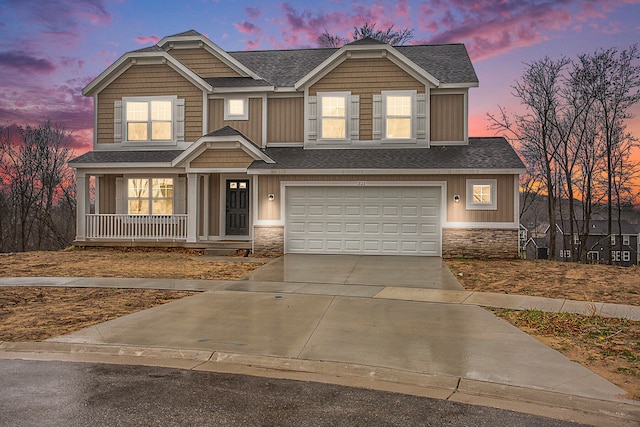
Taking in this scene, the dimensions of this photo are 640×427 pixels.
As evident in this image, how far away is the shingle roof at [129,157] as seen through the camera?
65.6 feet

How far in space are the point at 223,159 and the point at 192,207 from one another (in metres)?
2.24

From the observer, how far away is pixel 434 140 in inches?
789

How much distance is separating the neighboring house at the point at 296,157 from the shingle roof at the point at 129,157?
119 mm

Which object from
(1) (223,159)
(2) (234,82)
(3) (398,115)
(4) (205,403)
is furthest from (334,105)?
(4) (205,403)

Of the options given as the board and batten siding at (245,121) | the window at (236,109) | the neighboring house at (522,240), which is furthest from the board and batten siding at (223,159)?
the neighboring house at (522,240)

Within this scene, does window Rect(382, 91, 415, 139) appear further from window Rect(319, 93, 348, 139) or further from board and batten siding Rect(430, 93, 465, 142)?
window Rect(319, 93, 348, 139)

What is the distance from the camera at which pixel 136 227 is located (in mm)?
20250

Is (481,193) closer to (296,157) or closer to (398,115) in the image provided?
(398,115)

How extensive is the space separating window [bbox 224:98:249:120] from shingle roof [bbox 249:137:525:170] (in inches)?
78.6

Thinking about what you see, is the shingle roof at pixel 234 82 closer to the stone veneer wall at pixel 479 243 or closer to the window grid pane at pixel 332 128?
the window grid pane at pixel 332 128

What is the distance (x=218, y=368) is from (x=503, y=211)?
544 inches

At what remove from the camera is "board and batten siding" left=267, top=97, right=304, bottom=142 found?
20.7m

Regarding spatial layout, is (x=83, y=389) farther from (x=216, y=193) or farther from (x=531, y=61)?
(x=531, y=61)

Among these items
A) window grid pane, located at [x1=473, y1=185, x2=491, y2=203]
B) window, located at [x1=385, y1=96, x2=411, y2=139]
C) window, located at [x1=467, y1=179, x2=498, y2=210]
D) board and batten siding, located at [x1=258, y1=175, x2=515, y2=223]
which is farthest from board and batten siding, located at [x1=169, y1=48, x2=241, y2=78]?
window grid pane, located at [x1=473, y1=185, x2=491, y2=203]
